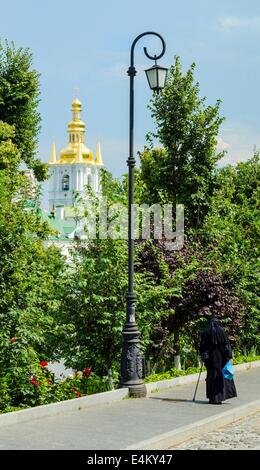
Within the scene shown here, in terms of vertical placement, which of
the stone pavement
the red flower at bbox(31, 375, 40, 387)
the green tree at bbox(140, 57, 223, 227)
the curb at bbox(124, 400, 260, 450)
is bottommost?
the stone pavement

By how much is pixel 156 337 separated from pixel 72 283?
11.4ft

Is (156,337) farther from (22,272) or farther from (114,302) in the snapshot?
(22,272)

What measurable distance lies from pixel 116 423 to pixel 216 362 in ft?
11.1

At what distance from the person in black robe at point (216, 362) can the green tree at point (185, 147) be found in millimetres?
9270

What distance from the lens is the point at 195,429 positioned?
39.9 ft

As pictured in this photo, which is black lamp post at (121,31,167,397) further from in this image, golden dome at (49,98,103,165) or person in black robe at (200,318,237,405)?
golden dome at (49,98,103,165)

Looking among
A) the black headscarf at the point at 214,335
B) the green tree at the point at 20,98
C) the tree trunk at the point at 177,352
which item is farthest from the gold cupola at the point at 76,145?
the black headscarf at the point at 214,335

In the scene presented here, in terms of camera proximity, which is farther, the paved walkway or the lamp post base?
the lamp post base

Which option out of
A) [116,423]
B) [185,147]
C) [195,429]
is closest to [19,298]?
[116,423]

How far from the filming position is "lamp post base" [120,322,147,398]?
1606 cm

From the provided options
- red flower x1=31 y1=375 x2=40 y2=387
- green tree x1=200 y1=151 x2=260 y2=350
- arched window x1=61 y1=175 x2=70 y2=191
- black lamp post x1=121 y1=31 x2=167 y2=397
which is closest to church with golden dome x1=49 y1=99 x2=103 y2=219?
arched window x1=61 y1=175 x2=70 y2=191

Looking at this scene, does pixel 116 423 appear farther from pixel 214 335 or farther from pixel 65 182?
pixel 65 182

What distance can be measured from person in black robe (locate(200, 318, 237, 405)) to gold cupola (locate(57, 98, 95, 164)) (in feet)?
480

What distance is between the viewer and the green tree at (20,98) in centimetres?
3497
